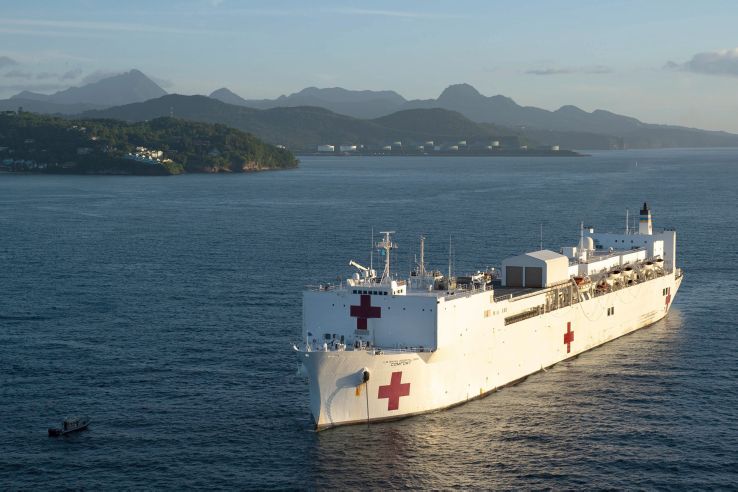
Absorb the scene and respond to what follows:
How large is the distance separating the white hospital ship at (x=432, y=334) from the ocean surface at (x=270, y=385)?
722mm

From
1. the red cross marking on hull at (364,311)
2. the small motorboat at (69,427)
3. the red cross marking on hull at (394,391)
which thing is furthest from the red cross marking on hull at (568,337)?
the small motorboat at (69,427)

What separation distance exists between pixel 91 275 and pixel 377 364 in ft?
102

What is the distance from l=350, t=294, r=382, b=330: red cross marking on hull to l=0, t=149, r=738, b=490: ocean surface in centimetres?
312

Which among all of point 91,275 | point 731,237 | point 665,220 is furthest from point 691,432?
point 665,220

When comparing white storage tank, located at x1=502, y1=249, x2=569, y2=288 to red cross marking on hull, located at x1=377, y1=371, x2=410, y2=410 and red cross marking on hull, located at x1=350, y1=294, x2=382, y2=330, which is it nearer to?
red cross marking on hull, located at x1=350, y1=294, x2=382, y2=330

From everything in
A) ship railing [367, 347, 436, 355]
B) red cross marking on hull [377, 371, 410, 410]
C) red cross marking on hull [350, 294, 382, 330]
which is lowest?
red cross marking on hull [377, 371, 410, 410]

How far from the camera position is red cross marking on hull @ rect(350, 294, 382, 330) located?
3225 centimetres

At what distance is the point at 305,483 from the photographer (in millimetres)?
26484

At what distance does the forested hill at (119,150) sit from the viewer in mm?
174375

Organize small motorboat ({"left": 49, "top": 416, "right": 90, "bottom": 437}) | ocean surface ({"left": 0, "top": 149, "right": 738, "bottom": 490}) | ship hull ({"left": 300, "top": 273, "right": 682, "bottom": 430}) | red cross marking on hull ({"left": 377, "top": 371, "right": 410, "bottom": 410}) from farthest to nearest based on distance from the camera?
red cross marking on hull ({"left": 377, "top": 371, "right": 410, "bottom": 410})
ship hull ({"left": 300, "top": 273, "right": 682, "bottom": 430})
small motorboat ({"left": 49, "top": 416, "right": 90, "bottom": 437})
ocean surface ({"left": 0, "top": 149, "right": 738, "bottom": 490})

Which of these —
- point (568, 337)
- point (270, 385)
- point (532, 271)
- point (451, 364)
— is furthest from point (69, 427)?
point (568, 337)

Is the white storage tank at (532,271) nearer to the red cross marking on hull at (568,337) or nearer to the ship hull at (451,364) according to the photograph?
the ship hull at (451,364)

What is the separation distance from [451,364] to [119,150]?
6085 inches

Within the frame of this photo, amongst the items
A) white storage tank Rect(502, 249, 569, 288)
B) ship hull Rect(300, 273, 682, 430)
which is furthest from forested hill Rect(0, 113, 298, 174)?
ship hull Rect(300, 273, 682, 430)
